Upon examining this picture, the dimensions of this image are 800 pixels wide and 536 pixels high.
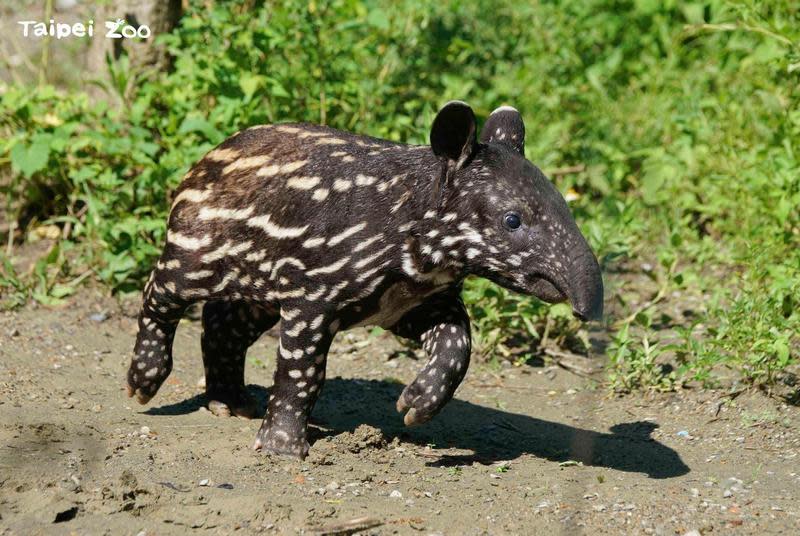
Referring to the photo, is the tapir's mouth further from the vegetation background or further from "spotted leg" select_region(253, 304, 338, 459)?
the vegetation background

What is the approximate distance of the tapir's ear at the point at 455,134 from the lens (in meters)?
5.11

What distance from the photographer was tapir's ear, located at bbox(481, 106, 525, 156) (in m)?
5.58

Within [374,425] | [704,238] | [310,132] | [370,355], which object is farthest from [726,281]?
[310,132]

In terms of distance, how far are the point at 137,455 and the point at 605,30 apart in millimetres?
7273

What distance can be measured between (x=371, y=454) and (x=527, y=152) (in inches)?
124

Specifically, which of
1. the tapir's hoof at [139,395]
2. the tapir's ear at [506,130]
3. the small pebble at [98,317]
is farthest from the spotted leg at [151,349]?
the tapir's ear at [506,130]

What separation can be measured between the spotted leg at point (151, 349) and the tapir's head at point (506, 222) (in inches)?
66.7

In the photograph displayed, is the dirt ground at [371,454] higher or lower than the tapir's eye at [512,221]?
lower

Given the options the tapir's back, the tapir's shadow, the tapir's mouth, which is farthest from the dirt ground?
the tapir's back

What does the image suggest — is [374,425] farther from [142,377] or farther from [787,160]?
[787,160]

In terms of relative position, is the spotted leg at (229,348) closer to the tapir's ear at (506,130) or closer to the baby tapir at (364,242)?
the baby tapir at (364,242)

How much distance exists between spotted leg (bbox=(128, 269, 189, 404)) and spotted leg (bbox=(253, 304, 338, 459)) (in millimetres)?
806

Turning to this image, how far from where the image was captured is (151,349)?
242 inches

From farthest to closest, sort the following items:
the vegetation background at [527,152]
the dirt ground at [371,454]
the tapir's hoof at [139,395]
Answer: the vegetation background at [527,152]
the tapir's hoof at [139,395]
the dirt ground at [371,454]
